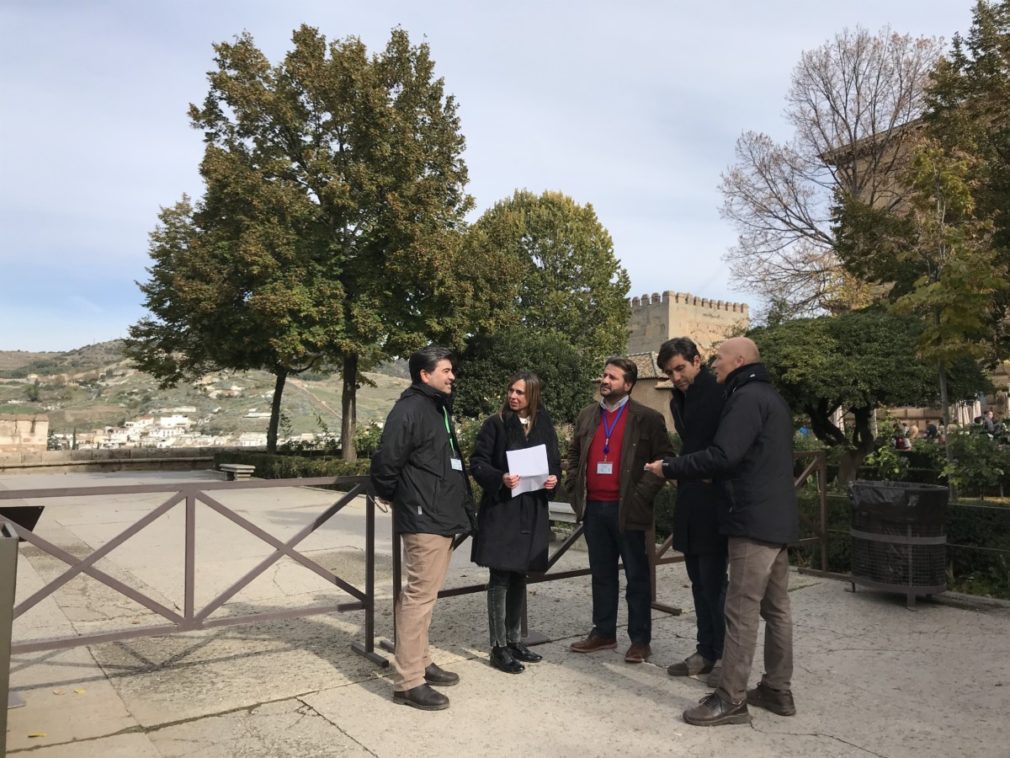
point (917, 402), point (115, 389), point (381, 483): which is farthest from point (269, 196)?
point (115, 389)

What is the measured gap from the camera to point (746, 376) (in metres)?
3.77

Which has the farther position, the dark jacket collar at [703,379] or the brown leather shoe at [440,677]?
the dark jacket collar at [703,379]

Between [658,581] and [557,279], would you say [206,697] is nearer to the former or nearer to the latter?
[658,581]

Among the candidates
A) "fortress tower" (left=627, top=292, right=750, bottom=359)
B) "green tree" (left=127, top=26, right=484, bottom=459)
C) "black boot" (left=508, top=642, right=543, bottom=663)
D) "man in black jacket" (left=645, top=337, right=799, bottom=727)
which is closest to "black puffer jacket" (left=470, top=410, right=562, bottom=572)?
"black boot" (left=508, top=642, right=543, bottom=663)

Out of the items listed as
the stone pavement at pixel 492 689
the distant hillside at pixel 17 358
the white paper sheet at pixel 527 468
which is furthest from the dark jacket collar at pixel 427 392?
the distant hillside at pixel 17 358

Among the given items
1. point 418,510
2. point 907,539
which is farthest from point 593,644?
point 907,539

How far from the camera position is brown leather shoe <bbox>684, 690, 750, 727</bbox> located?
358 cm

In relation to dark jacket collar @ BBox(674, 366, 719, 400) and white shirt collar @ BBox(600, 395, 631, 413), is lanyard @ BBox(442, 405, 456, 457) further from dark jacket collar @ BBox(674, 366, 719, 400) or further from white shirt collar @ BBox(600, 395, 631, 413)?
dark jacket collar @ BBox(674, 366, 719, 400)

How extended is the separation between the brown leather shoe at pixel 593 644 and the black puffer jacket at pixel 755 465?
1.52 metres

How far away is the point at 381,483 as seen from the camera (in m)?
3.93

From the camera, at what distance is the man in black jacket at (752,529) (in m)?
3.58

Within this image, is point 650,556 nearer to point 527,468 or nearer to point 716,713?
point 527,468

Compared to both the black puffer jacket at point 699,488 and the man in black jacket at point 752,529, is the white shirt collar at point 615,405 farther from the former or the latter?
the man in black jacket at point 752,529

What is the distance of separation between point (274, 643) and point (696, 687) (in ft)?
9.25
